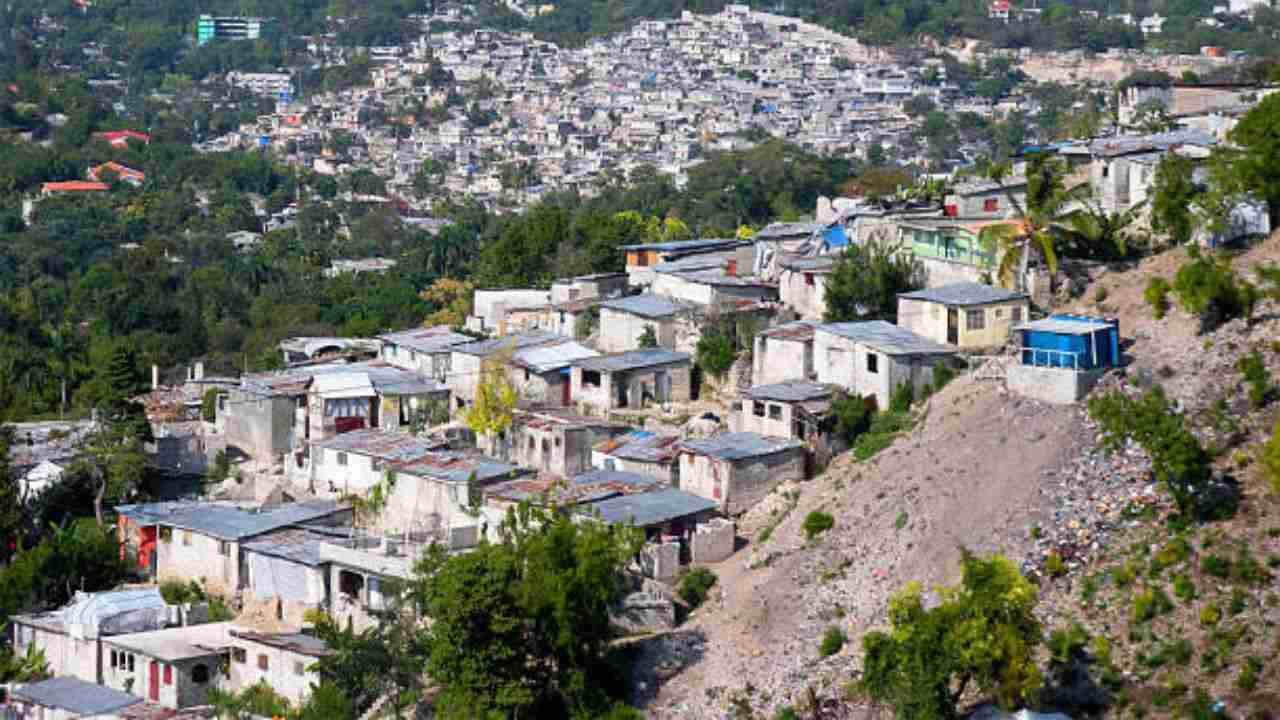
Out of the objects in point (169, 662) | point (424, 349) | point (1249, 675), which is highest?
point (424, 349)

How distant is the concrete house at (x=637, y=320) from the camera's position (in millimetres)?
26391

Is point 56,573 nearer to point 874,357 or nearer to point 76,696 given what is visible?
point 76,696

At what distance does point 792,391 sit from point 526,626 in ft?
16.6

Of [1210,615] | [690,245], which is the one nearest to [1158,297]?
[1210,615]

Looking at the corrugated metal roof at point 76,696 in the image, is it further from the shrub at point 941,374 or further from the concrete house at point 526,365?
the shrub at point 941,374

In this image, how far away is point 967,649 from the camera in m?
17.3

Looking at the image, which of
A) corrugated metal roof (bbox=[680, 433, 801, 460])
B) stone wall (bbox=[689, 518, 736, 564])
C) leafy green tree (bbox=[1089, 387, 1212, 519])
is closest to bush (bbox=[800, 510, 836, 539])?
stone wall (bbox=[689, 518, 736, 564])

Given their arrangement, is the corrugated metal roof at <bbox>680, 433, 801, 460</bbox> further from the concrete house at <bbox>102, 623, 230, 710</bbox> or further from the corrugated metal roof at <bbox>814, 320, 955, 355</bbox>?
the concrete house at <bbox>102, 623, 230, 710</bbox>

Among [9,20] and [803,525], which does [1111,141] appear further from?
[9,20]

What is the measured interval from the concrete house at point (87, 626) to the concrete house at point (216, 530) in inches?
25.0

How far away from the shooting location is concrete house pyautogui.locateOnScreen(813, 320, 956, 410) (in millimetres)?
22859

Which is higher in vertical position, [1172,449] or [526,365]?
[1172,449]

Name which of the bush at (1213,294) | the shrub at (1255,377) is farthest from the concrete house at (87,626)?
the shrub at (1255,377)

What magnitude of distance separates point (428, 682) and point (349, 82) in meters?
74.5
